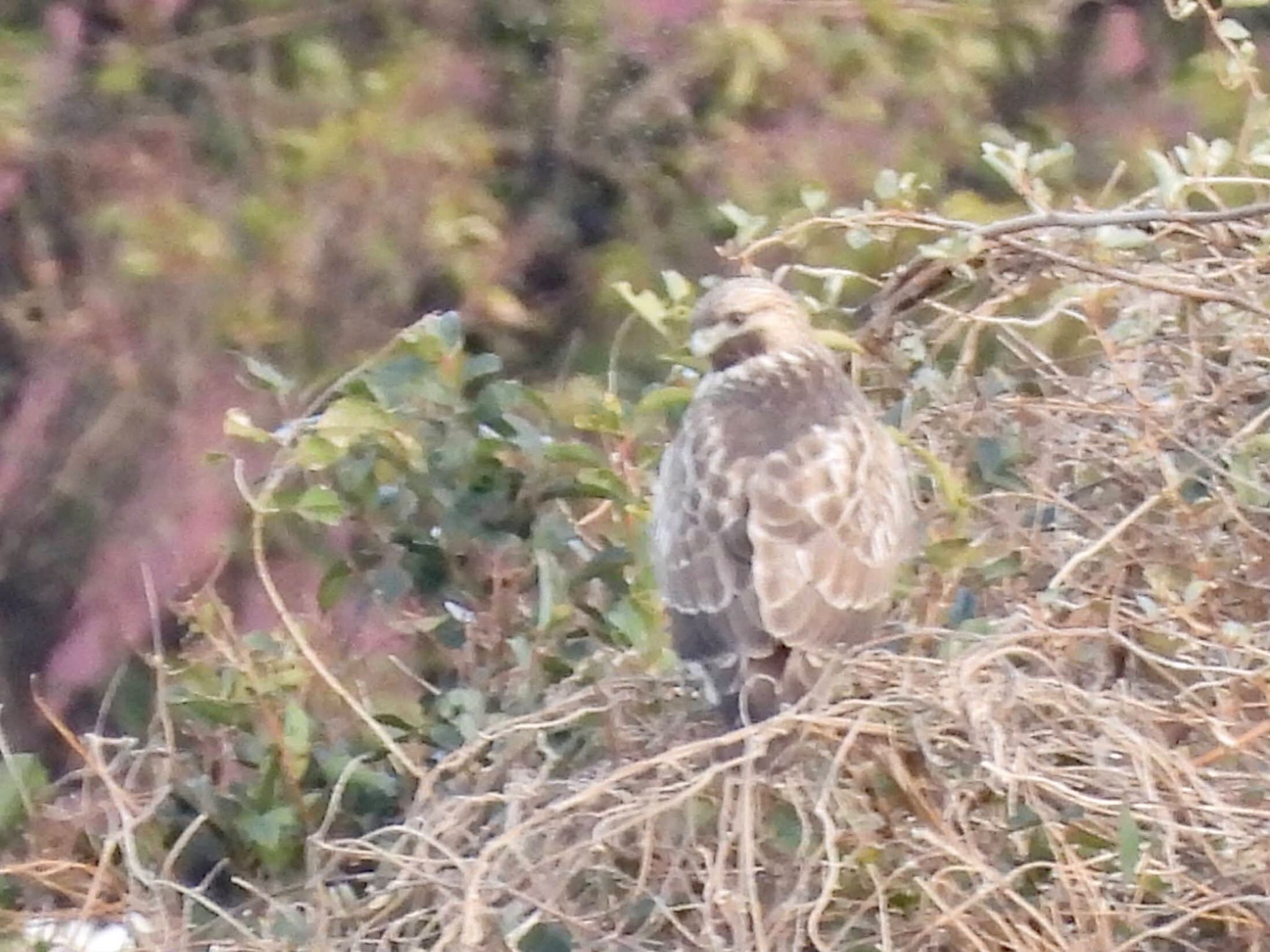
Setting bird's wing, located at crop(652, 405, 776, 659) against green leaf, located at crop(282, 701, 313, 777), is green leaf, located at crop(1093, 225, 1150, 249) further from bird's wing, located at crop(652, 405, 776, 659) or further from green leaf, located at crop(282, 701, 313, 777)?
green leaf, located at crop(282, 701, 313, 777)

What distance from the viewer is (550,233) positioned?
3.74 m

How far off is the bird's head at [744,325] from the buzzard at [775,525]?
0.01 m

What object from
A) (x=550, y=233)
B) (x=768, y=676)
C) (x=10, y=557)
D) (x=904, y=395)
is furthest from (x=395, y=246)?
(x=768, y=676)

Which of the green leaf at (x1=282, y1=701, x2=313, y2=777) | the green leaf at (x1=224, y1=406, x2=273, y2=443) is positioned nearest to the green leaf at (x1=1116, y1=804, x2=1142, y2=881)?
the green leaf at (x1=282, y1=701, x2=313, y2=777)

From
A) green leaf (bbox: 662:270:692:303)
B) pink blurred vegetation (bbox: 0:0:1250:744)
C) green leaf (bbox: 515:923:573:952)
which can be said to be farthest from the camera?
pink blurred vegetation (bbox: 0:0:1250:744)

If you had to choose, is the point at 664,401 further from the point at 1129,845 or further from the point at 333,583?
the point at 1129,845

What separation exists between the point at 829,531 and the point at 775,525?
6 centimetres

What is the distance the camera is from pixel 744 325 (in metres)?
2.39

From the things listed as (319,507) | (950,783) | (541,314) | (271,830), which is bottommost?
(541,314)

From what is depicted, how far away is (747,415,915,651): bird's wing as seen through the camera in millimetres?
2090

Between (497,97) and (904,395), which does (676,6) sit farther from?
(904,395)

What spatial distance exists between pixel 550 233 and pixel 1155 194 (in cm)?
151

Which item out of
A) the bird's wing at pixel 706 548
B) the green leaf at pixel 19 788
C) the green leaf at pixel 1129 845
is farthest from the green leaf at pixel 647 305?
the green leaf at pixel 1129 845

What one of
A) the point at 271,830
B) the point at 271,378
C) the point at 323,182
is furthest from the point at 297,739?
the point at 323,182
